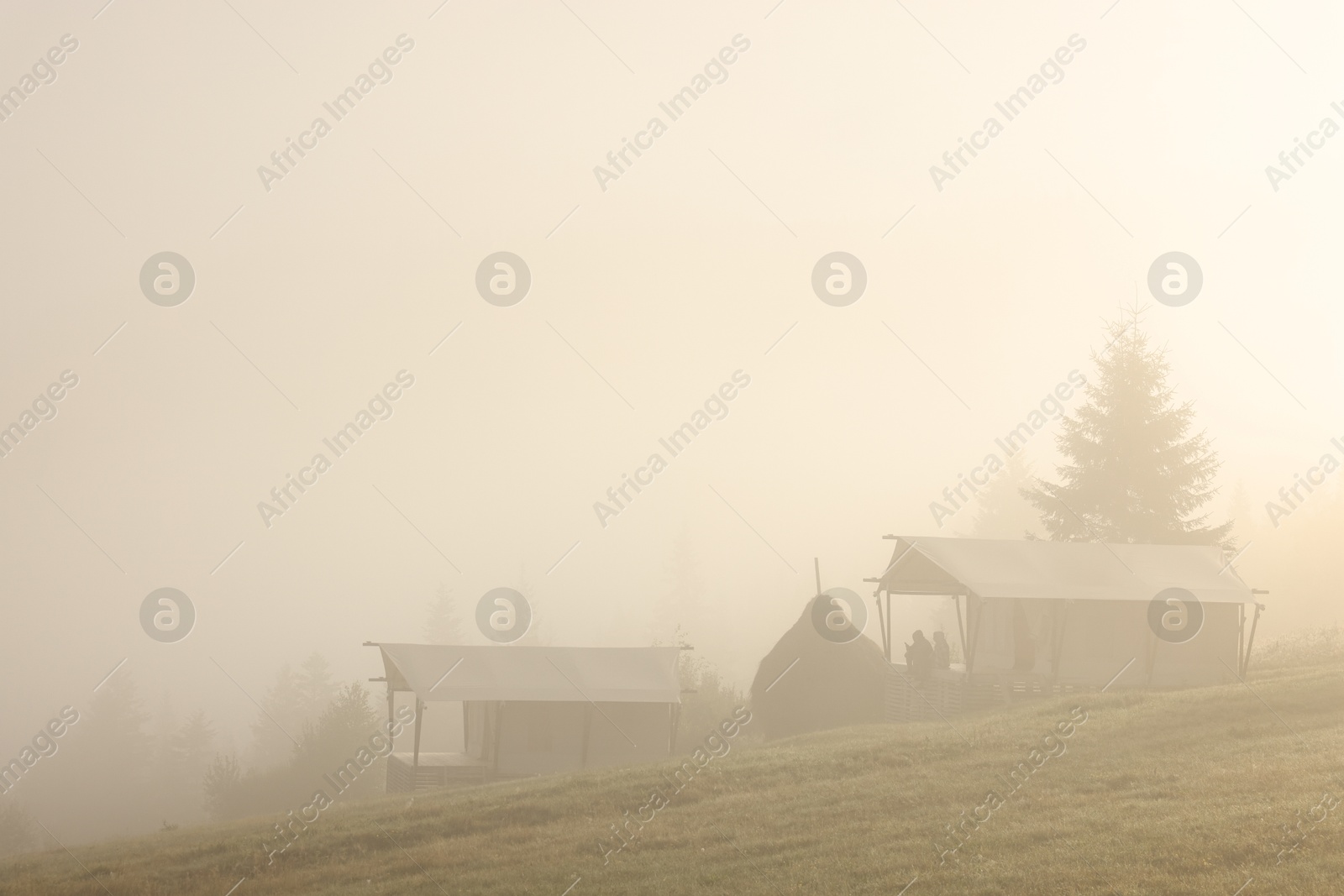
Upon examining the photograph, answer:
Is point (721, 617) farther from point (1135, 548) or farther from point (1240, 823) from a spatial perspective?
point (1240, 823)

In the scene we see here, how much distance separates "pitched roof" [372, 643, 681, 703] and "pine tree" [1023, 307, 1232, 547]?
73.4ft

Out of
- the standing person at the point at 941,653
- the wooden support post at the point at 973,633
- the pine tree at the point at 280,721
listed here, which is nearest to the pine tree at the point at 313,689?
the pine tree at the point at 280,721

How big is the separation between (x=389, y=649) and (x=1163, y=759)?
22220 mm

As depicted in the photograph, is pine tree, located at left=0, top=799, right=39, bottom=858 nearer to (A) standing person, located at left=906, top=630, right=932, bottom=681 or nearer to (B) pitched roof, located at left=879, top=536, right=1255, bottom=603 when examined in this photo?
(A) standing person, located at left=906, top=630, right=932, bottom=681

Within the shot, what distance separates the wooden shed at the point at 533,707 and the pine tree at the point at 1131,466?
892 inches

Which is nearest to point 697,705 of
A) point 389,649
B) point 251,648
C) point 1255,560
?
point 389,649

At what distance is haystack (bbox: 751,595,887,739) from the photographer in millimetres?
34812

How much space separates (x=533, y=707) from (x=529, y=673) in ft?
3.32

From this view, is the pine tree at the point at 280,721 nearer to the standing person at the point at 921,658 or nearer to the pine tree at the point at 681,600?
the pine tree at the point at 681,600

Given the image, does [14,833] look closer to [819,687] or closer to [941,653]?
[819,687]

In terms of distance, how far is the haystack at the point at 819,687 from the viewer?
34812 millimetres

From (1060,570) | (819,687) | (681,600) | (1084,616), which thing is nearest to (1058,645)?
(1084,616)

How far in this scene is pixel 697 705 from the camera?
46188 millimetres

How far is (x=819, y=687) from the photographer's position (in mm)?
35219
